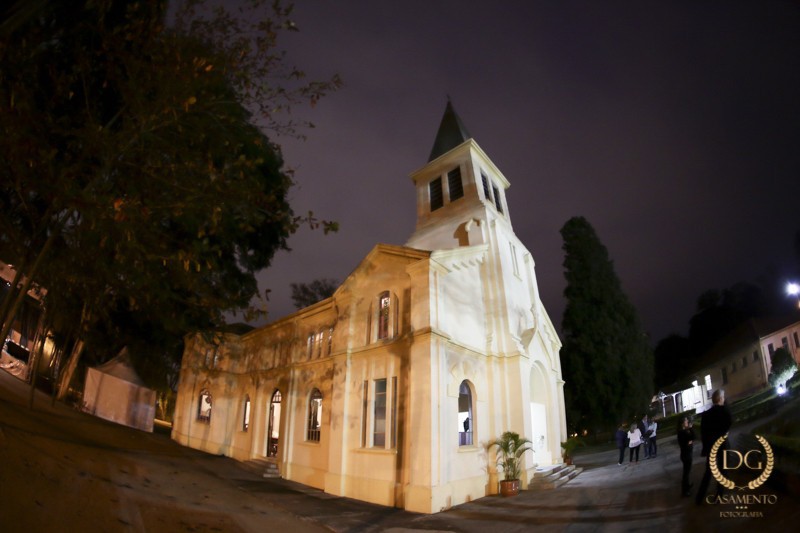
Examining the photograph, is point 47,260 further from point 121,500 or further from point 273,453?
point 273,453

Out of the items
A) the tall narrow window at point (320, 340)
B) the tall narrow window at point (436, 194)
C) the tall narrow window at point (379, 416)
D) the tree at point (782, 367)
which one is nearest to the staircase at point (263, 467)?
the tall narrow window at point (320, 340)

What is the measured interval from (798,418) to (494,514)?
8.19m

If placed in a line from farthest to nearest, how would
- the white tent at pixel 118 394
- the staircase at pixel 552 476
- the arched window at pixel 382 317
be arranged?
1. the white tent at pixel 118 394
2. the arched window at pixel 382 317
3. the staircase at pixel 552 476

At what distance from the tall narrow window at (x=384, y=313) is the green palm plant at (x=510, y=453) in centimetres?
A: 544

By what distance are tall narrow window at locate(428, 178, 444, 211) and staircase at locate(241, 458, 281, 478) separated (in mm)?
14481

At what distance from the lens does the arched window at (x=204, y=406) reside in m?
23.9

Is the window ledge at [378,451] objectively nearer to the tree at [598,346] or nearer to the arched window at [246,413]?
the arched window at [246,413]

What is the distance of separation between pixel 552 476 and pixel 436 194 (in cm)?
1383

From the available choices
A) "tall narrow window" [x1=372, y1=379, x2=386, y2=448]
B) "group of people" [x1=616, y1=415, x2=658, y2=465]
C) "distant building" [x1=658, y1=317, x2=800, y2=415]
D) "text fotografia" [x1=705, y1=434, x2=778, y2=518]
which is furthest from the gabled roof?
"distant building" [x1=658, y1=317, x2=800, y2=415]

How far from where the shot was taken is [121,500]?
7508 mm

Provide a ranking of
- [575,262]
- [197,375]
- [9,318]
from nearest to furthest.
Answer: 1. [9,318]
2. [197,375]
3. [575,262]

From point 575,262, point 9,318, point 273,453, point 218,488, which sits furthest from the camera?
point 575,262

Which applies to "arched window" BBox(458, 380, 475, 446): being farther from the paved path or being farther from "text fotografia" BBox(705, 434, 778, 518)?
"text fotografia" BBox(705, 434, 778, 518)

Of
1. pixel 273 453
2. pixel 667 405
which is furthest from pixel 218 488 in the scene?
pixel 667 405
